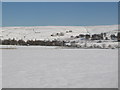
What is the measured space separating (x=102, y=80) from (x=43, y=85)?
116 cm

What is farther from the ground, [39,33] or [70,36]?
→ [39,33]

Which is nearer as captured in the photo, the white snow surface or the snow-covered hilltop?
the snow-covered hilltop

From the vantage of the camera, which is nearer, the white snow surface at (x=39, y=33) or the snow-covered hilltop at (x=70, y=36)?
the snow-covered hilltop at (x=70, y=36)

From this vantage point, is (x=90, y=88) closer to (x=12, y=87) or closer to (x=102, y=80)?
(x=102, y=80)

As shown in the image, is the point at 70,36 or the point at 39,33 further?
the point at 39,33

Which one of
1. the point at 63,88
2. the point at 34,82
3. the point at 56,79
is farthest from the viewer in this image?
the point at 56,79

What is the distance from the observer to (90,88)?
385 cm

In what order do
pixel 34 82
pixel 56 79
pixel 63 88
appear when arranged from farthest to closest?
pixel 56 79
pixel 34 82
pixel 63 88

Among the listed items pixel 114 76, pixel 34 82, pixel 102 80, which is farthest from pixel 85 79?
pixel 34 82

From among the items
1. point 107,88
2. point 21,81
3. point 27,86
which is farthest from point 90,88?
point 21,81

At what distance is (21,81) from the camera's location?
438 centimetres

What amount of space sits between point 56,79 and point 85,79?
0.56 metres

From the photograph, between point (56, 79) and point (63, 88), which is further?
point (56, 79)

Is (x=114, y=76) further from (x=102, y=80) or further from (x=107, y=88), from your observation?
(x=107, y=88)
